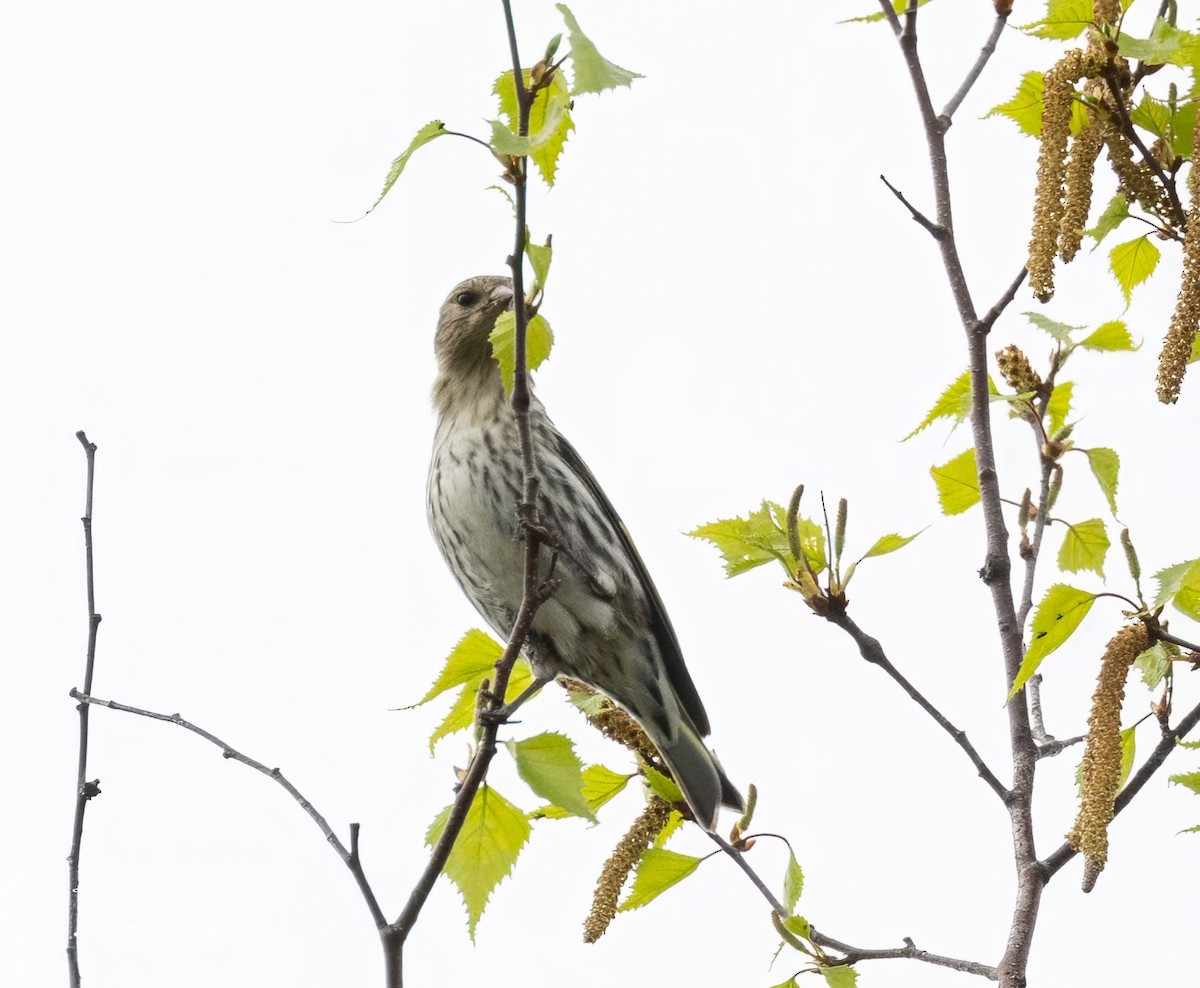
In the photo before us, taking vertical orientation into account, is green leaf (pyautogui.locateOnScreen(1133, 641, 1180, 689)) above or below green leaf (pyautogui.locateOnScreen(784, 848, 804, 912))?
above

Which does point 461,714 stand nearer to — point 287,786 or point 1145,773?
point 287,786

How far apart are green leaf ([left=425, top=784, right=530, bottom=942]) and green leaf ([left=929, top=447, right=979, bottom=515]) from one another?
1683 millimetres

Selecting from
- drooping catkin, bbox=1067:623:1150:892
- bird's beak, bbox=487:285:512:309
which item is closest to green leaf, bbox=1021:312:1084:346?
drooping catkin, bbox=1067:623:1150:892

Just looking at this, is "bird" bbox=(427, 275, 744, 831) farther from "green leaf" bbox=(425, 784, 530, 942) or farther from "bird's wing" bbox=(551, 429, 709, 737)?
"green leaf" bbox=(425, 784, 530, 942)

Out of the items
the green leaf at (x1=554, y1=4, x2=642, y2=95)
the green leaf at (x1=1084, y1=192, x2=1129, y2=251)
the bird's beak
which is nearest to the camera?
the green leaf at (x1=554, y1=4, x2=642, y2=95)

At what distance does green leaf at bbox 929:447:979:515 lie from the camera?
Answer: 462cm

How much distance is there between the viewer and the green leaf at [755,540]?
425cm

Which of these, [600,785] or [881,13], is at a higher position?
[881,13]

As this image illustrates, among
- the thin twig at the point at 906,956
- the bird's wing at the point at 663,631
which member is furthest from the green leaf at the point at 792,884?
the bird's wing at the point at 663,631

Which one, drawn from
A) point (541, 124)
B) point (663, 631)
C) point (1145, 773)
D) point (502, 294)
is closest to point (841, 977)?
point (1145, 773)

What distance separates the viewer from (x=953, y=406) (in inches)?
174

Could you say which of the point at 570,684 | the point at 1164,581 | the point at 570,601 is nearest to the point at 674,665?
the point at 570,601

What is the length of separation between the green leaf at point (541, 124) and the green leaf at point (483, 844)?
1790 mm

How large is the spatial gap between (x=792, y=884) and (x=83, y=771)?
198 cm
